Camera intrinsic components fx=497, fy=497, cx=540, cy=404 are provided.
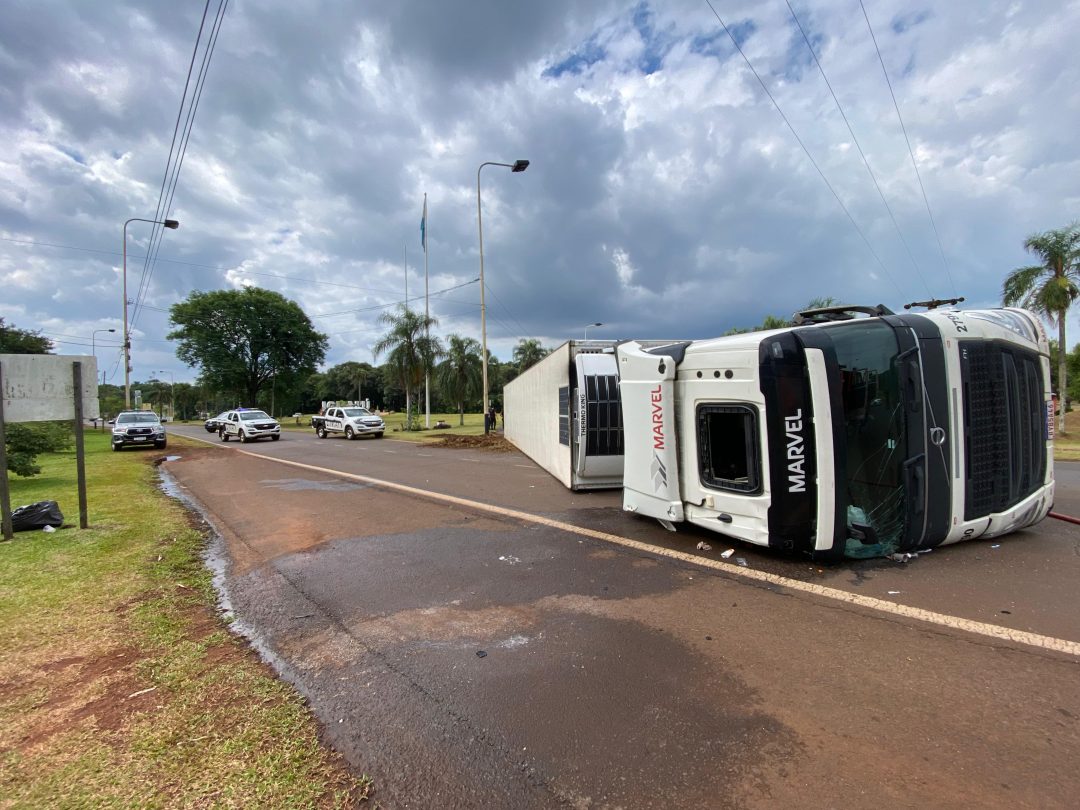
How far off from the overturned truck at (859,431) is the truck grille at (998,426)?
2 centimetres

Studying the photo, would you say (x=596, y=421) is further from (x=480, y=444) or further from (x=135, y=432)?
(x=135, y=432)

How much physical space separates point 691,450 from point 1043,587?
10.4 feet

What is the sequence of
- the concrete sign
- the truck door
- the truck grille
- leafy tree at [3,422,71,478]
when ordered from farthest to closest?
1. leafy tree at [3,422,71,478]
2. the truck door
3. the concrete sign
4. the truck grille

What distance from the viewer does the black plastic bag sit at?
6320mm

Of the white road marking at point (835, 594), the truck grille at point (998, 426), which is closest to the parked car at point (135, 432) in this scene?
the white road marking at point (835, 594)

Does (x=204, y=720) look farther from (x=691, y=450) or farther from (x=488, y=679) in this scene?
(x=691, y=450)

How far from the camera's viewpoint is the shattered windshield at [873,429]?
4.83 m

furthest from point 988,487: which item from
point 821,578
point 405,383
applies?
point 405,383

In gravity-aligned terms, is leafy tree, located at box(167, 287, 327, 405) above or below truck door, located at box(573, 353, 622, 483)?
above

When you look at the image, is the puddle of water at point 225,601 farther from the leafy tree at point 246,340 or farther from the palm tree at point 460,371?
the leafy tree at point 246,340

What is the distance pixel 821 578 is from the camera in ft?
15.2

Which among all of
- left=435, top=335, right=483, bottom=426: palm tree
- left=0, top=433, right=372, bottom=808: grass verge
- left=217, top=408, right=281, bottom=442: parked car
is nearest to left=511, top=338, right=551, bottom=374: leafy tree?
left=435, top=335, right=483, bottom=426: palm tree

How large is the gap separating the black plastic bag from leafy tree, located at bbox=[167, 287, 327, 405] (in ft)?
169

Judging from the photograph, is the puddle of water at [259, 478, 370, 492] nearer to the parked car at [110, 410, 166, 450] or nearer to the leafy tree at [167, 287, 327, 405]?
the parked car at [110, 410, 166, 450]
